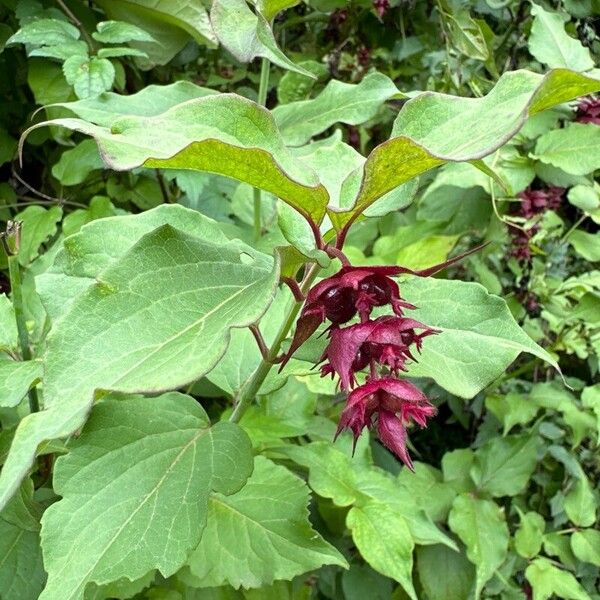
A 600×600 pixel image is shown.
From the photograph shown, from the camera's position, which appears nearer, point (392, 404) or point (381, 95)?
point (392, 404)

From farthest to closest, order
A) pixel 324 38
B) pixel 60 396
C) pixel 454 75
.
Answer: pixel 324 38 → pixel 454 75 → pixel 60 396

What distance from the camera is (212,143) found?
0.43m

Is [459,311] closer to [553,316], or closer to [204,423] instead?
[204,423]

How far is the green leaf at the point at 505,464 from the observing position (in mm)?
1199

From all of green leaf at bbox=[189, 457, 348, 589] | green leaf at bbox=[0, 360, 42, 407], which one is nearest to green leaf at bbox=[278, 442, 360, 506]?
green leaf at bbox=[189, 457, 348, 589]

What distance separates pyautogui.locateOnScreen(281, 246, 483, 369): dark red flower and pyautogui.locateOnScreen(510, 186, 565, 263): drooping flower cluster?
0.81 m

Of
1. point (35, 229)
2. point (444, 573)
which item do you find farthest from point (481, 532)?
point (35, 229)

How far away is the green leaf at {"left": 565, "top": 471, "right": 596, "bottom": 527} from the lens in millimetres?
1215

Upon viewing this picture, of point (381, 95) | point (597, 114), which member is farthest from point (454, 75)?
point (381, 95)

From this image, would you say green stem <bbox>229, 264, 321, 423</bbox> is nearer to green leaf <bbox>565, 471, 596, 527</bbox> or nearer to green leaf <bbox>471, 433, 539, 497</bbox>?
green leaf <bbox>471, 433, 539, 497</bbox>

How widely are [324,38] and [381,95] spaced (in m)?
0.93

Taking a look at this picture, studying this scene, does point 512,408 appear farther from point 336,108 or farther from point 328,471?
point 336,108

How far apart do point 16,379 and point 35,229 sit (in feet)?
1.83

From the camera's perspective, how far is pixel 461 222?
4.23 feet
